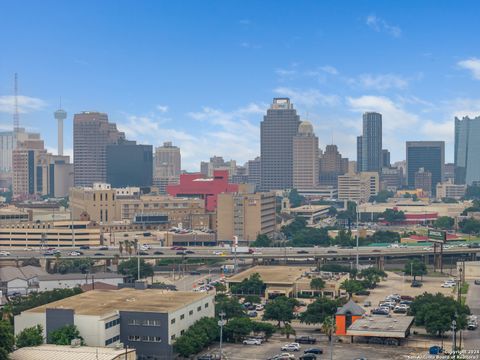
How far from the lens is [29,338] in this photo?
42.2 metres

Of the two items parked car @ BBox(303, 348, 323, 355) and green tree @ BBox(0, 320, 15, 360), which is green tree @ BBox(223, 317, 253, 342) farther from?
green tree @ BBox(0, 320, 15, 360)

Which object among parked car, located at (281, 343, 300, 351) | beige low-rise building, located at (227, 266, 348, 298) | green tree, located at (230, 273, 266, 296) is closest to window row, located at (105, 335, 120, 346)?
parked car, located at (281, 343, 300, 351)

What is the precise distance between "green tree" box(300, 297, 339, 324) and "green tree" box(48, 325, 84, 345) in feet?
48.2

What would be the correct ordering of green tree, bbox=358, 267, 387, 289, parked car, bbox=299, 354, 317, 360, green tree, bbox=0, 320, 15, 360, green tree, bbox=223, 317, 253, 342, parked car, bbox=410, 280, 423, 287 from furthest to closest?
parked car, bbox=410, 280, 423, 287
green tree, bbox=358, 267, 387, 289
green tree, bbox=223, 317, 253, 342
parked car, bbox=299, 354, 317, 360
green tree, bbox=0, 320, 15, 360

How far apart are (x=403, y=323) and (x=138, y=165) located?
149293mm

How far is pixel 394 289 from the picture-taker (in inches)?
2773

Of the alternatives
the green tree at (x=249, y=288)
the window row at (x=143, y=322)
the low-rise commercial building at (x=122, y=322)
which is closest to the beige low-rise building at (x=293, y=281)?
the green tree at (x=249, y=288)

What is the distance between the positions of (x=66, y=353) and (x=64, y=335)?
295cm

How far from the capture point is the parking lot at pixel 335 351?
4425 centimetres

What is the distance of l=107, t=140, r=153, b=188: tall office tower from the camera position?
640 feet

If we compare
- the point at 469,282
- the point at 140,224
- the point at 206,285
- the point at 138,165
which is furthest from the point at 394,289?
the point at 138,165

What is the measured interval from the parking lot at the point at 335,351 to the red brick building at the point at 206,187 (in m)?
80.2

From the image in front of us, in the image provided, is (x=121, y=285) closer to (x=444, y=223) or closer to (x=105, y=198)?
(x=105, y=198)

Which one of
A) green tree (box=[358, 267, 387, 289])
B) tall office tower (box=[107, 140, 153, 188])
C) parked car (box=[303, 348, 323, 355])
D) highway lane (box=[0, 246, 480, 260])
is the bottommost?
parked car (box=[303, 348, 323, 355])
